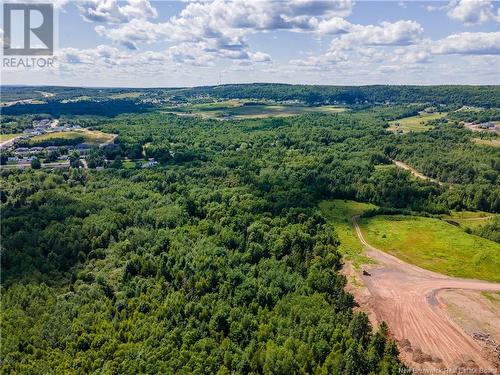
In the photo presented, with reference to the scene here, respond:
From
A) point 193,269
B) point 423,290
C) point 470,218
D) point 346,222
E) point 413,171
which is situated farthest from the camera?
point 413,171

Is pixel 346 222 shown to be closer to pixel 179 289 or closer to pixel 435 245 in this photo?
pixel 435 245

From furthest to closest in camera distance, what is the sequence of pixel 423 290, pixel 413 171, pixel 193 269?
pixel 413 171, pixel 193 269, pixel 423 290

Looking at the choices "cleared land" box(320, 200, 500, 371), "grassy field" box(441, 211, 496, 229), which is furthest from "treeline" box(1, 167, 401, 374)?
"grassy field" box(441, 211, 496, 229)

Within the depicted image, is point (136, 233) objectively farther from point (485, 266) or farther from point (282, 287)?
point (485, 266)

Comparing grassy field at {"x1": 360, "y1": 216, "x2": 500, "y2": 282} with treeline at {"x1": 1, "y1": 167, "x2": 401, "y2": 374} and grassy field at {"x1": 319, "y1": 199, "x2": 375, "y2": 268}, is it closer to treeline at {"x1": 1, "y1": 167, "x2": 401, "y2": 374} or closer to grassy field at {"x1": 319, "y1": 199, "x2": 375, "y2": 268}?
grassy field at {"x1": 319, "y1": 199, "x2": 375, "y2": 268}

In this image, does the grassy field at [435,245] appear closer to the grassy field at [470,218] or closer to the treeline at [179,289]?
the grassy field at [470,218]

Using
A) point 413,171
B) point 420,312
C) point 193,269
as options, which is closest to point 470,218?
point 413,171
